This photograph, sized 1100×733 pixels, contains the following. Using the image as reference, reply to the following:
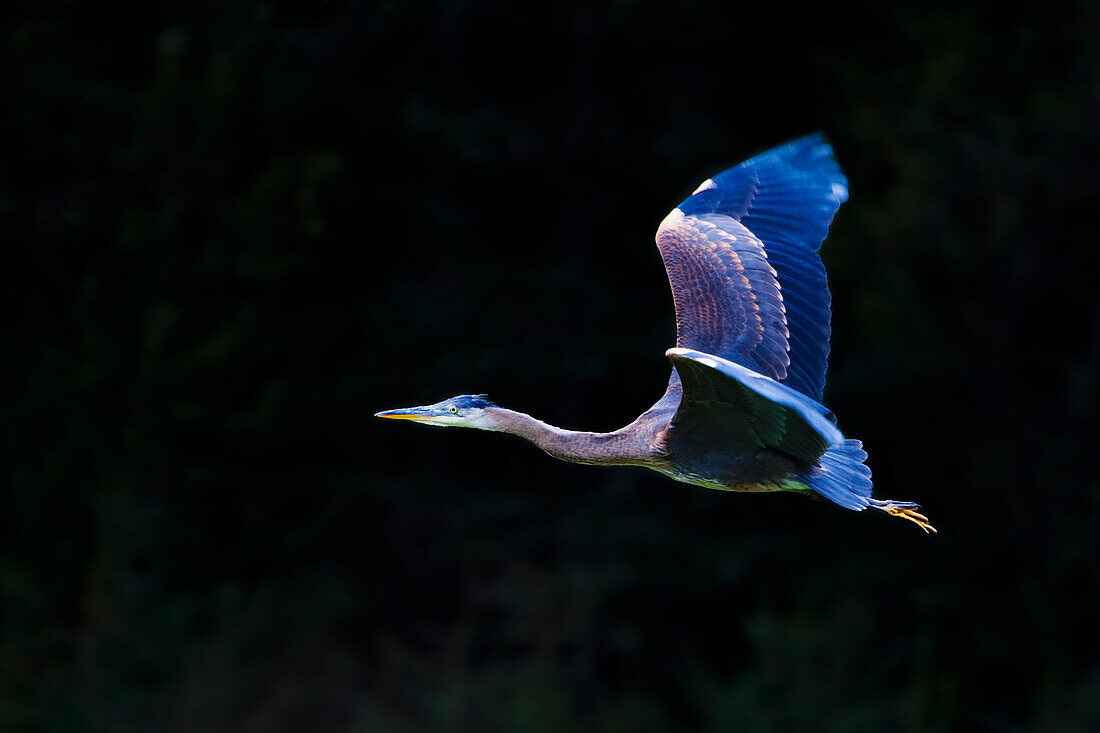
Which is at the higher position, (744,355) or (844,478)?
(744,355)

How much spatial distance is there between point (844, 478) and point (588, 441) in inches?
26.5

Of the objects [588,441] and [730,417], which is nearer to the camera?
[730,417]

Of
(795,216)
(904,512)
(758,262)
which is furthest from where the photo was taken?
(795,216)

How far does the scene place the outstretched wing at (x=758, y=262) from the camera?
4238 millimetres

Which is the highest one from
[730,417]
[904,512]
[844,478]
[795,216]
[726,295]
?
[795,216]

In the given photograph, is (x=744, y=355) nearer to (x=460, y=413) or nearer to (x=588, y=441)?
(x=588, y=441)

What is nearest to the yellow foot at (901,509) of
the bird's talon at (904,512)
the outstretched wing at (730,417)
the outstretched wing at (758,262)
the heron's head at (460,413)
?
the bird's talon at (904,512)

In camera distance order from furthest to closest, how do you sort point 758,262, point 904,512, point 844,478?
1. point 758,262
2. point 904,512
3. point 844,478

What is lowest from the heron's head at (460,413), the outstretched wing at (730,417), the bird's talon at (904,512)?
the bird's talon at (904,512)

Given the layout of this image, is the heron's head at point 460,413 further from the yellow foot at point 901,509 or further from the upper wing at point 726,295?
the yellow foot at point 901,509

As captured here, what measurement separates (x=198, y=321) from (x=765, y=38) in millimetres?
3356

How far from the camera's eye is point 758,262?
14.4 ft

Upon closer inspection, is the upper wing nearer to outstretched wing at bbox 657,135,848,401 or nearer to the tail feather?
outstretched wing at bbox 657,135,848,401

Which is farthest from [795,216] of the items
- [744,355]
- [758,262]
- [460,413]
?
[460,413]
